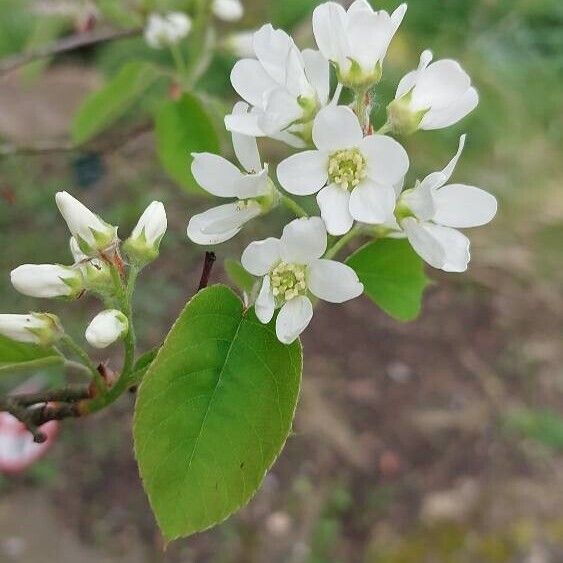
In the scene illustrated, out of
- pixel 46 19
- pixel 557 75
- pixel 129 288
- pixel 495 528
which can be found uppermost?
pixel 129 288

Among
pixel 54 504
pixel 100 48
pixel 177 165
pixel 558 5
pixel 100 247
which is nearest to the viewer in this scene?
pixel 100 247

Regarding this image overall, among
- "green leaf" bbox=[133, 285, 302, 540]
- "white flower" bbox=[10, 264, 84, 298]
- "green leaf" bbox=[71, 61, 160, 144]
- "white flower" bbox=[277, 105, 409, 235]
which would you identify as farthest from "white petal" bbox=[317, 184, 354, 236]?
"green leaf" bbox=[71, 61, 160, 144]

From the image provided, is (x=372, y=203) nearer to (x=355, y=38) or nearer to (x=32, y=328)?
(x=355, y=38)

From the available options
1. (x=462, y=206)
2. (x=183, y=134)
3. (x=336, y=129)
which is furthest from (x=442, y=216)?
(x=183, y=134)

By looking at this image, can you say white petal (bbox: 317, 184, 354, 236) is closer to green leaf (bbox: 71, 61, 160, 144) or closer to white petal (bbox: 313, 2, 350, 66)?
white petal (bbox: 313, 2, 350, 66)

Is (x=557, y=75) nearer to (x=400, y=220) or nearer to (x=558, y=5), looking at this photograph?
(x=558, y=5)

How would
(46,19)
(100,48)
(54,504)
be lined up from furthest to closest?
(100,48) → (54,504) → (46,19)

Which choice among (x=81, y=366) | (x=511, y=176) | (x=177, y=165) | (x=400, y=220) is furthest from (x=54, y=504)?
(x=511, y=176)
